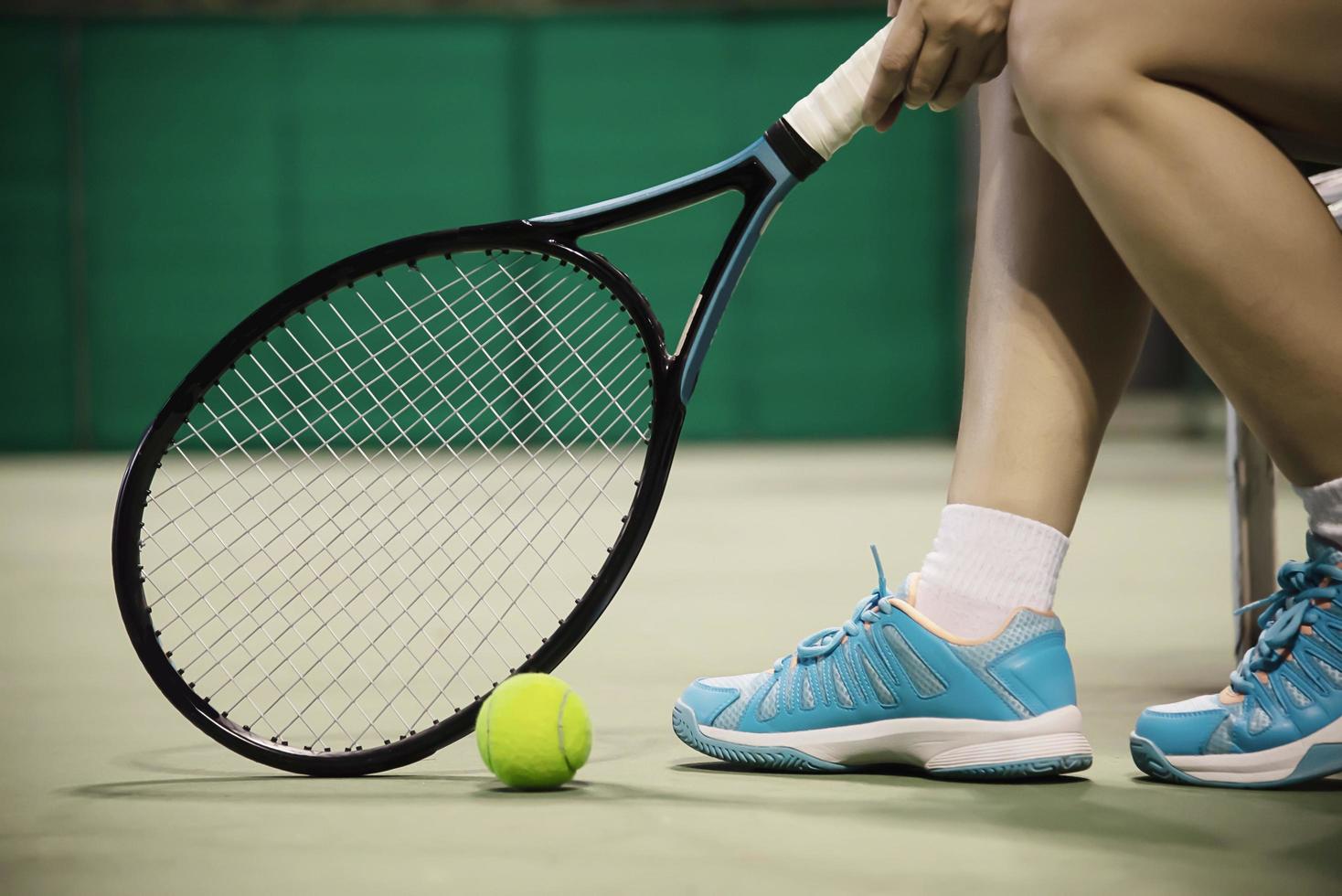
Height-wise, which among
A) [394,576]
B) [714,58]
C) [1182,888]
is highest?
[714,58]

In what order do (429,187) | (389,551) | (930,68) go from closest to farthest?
(930,68) → (389,551) → (429,187)

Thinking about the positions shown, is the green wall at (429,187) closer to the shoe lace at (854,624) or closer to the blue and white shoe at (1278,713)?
the shoe lace at (854,624)

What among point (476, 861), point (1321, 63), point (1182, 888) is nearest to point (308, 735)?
point (476, 861)

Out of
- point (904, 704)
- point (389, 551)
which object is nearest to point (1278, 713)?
point (904, 704)

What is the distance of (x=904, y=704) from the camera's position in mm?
1230

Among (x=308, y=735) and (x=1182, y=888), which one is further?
(x=308, y=735)

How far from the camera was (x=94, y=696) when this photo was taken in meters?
1.70

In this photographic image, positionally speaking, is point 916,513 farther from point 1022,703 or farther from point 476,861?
point 476,861

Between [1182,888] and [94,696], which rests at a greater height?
[94,696]

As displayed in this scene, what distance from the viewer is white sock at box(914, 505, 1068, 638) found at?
47.6 inches

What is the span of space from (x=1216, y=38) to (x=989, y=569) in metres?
0.42

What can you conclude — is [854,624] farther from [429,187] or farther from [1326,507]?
[429,187]

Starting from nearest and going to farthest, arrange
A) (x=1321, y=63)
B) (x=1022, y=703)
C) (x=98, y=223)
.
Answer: (x=1321, y=63), (x=1022, y=703), (x=98, y=223)

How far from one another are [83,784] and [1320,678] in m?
0.95
